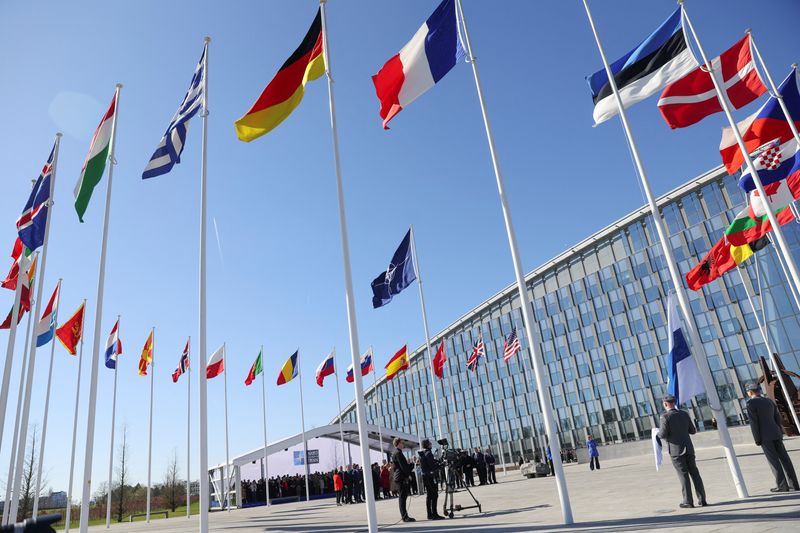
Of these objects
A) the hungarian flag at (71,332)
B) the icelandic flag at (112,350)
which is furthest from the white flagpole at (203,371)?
the icelandic flag at (112,350)

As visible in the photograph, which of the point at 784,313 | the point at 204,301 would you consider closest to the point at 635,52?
the point at 204,301

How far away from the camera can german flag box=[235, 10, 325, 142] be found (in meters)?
10.4

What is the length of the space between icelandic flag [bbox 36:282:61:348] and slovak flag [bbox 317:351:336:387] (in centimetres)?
1465

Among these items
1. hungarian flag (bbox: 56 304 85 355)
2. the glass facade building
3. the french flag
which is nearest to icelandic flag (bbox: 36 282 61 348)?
hungarian flag (bbox: 56 304 85 355)

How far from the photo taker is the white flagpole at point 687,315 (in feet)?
27.3

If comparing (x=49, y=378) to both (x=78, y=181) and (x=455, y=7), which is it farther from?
(x=455, y=7)

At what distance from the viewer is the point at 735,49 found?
11547 mm

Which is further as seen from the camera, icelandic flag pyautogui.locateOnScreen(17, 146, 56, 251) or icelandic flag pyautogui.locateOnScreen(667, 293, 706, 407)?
icelandic flag pyautogui.locateOnScreen(17, 146, 56, 251)

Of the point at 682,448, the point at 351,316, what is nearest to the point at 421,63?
the point at 351,316

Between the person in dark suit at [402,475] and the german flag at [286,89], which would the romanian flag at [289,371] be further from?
the german flag at [286,89]

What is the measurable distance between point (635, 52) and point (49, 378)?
24.2 metres

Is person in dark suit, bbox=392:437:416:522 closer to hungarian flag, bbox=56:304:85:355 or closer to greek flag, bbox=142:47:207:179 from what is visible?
greek flag, bbox=142:47:207:179

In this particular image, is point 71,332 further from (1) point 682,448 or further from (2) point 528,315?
(1) point 682,448

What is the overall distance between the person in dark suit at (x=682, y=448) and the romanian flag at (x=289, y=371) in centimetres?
2580
